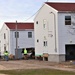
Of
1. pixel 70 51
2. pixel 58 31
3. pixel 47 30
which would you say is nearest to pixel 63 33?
pixel 58 31

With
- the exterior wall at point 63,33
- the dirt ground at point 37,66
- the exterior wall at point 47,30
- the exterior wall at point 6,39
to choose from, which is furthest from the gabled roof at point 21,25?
the dirt ground at point 37,66

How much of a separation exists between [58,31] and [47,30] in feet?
13.7

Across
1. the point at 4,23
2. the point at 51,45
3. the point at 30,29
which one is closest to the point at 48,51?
the point at 51,45

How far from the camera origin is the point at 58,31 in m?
48.4

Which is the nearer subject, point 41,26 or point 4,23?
point 41,26

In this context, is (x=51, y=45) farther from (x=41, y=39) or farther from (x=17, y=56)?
(x=17, y=56)

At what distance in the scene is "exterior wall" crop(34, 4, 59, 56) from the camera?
4953 centimetres

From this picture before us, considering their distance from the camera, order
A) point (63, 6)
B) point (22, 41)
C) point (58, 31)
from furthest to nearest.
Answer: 1. point (22, 41)
2. point (63, 6)
3. point (58, 31)

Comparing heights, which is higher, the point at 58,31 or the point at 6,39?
the point at 58,31

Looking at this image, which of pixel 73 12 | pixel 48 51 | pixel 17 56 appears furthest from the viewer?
pixel 17 56

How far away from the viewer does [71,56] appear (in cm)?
5012

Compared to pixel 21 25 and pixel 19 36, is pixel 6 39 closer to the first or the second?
pixel 19 36

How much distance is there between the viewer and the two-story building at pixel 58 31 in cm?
4834

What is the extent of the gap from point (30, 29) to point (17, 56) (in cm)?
1335
